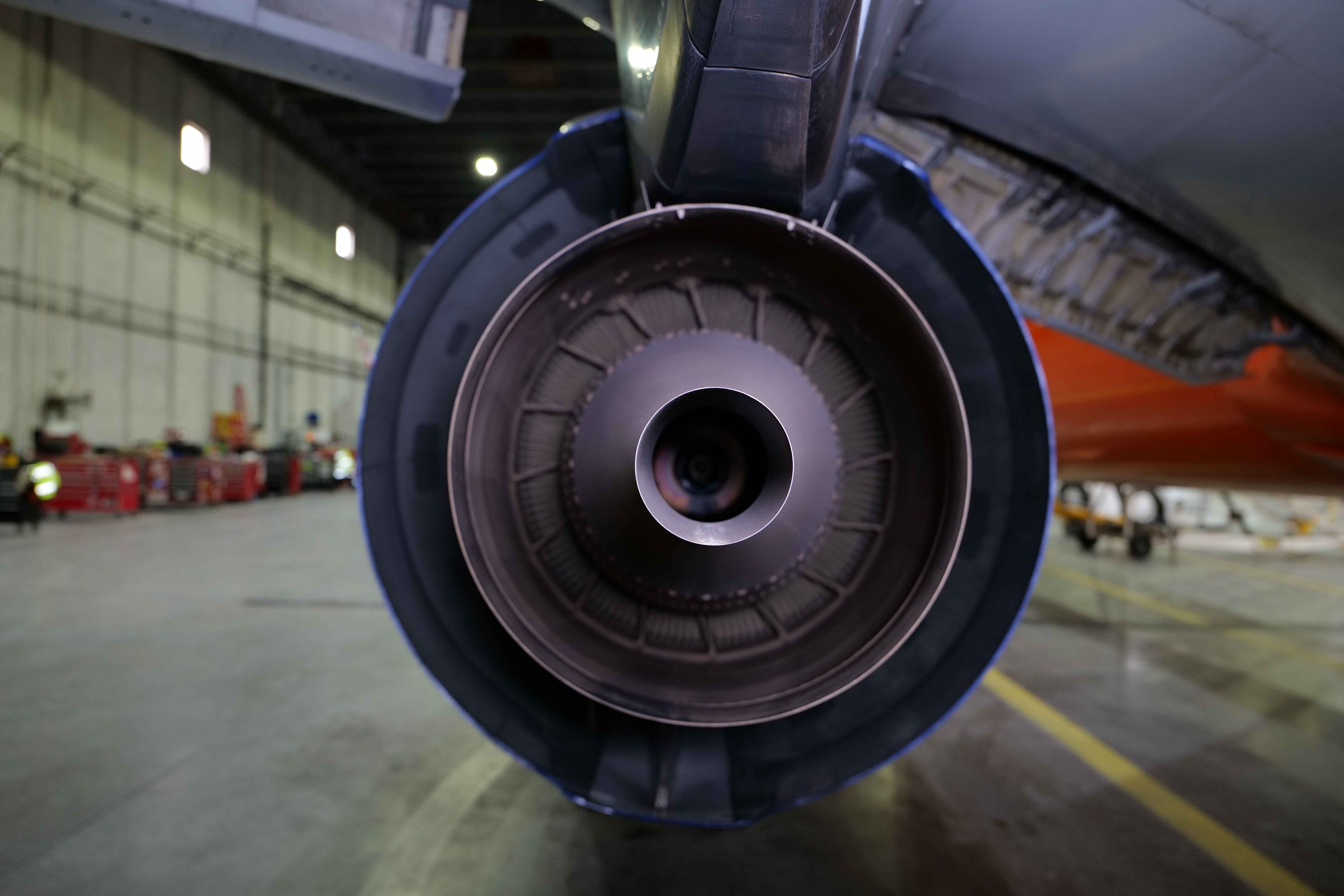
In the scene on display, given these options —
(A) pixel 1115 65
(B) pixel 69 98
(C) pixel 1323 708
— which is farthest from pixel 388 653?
(B) pixel 69 98

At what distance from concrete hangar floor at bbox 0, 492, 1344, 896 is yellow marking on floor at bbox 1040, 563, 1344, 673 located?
105 mm

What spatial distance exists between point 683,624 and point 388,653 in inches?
107

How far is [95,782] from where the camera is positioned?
2.17m

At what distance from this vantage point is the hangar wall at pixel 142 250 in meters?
9.20

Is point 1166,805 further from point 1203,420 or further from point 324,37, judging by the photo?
point 324,37

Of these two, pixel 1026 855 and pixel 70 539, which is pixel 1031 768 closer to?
pixel 1026 855

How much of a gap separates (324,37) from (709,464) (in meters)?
1.25

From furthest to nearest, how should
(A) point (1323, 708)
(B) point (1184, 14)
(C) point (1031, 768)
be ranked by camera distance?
(A) point (1323, 708) → (C) point (1031, 768) → (B) point (1184, 14)

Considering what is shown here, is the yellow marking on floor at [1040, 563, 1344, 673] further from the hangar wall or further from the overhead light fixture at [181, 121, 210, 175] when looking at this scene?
the overhead light fixture at [181, 121, 210, 175]

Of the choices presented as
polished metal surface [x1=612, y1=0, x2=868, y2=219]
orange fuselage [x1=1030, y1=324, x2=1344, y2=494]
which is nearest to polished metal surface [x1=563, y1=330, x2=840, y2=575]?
polished metal surface [x1=612, y1=0, x2=868, y2=219]

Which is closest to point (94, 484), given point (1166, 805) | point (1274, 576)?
Answer: point (1166, 805)

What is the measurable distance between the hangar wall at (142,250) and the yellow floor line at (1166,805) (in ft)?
38.5

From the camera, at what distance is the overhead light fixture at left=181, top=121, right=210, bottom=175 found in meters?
12.0

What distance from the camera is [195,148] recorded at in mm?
12133
